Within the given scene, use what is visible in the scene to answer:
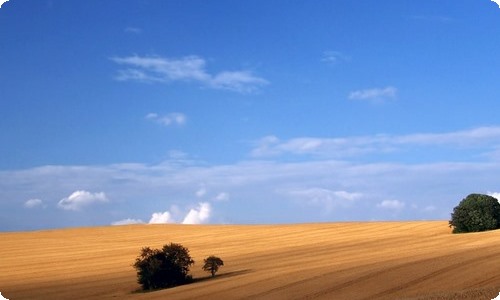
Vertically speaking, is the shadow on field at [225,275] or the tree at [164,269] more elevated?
the tree at [164,269]

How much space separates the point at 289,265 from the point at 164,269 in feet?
24.7

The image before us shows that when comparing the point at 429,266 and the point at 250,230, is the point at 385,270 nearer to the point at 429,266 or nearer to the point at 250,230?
the point at 429,266

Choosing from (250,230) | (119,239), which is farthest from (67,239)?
(250,230)

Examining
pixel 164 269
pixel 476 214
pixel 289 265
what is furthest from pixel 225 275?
pixel 476 214

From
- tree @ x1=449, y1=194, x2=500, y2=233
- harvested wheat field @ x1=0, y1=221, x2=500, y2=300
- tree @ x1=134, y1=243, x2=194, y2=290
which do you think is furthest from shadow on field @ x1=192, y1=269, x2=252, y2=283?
tree @ x1=449, y1=194, x2=500, y2=233

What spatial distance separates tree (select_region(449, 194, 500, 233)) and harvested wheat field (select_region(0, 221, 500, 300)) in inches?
116

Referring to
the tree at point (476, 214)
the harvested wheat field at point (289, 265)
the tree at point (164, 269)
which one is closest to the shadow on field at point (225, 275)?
the harvested wheat field at point (289, 265)

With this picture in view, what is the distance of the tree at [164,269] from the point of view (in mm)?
36031

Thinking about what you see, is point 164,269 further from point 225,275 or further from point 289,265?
point 289,265

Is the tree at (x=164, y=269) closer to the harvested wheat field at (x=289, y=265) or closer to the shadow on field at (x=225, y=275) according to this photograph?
the shadow on field at (x=225, y=275)

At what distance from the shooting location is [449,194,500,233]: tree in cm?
5619

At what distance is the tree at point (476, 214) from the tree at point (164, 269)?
28.3 metres

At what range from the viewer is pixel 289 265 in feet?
130

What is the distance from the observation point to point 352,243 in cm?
5488
